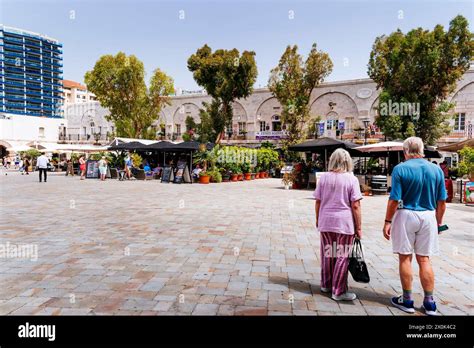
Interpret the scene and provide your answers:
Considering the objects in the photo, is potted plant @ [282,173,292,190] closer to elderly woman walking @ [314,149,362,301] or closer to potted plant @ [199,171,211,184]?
potted plant @ [199,171,211,184]

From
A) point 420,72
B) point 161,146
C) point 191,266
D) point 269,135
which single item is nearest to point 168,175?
point 161,146

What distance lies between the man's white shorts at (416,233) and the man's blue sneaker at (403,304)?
0.53 m

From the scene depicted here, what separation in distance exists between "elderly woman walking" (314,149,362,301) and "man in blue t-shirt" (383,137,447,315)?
15.5 inches

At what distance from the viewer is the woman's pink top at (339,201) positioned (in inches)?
140

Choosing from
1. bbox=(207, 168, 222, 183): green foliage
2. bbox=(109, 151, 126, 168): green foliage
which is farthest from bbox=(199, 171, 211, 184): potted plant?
bbox=(109, 151, 126, 168): green foliage

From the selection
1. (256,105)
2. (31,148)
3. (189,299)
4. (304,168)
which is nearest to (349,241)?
(189,299)

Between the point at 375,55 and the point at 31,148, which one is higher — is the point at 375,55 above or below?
above

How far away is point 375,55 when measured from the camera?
24547 millimetres

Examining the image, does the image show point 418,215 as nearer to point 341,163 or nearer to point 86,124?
point 341,163

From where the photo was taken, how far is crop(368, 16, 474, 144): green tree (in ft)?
67.5

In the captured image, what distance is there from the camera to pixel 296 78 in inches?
1144

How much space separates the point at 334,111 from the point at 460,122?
1071 centimetres

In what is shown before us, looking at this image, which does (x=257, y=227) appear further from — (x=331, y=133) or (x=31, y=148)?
(x=31, y=148)
